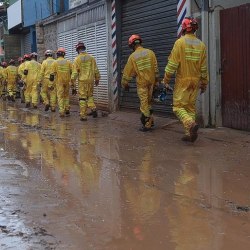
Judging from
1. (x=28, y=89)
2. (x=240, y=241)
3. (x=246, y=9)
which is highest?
(x=246, y=9)

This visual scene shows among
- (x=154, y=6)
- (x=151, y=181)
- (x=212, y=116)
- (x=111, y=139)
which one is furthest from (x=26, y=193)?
(x=154, y=6)

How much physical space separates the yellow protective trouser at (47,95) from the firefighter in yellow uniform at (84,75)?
109 inches

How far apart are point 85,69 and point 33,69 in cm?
533

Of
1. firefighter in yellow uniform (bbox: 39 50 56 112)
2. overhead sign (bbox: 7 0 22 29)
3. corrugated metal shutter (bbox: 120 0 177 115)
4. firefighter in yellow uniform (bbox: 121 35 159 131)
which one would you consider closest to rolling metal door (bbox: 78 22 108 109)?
corrugated metal shutter (bbox: 120 0 177 115)

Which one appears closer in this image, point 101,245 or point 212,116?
point 101,245

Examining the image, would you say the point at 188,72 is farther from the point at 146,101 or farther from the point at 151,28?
the point at 151,28

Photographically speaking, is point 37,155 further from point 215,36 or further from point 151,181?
point 215,36

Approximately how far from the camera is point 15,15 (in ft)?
88.4

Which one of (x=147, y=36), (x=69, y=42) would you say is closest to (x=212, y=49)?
(x=147, y=36)

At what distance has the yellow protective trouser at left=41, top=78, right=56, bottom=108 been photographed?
1546 cm

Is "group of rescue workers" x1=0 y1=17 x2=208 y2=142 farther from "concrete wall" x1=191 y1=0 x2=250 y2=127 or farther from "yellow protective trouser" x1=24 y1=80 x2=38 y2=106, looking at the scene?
"yellow protective trouser" x1=24 y1=80 x2=38 y2=106

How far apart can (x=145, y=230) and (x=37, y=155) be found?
12.6 feet

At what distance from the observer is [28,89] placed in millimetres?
18094

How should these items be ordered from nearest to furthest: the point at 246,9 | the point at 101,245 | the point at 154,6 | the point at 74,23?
the point at 101,245
the point at 246,9
the point at 154,6
the point at 74,23
